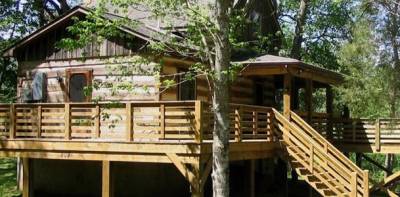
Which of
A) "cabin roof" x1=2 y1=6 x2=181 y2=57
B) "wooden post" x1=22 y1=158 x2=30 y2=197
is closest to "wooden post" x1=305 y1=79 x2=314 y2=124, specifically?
"cabin roof" x1=2 y1=6 x2=181 y2=57

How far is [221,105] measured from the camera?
1176cm

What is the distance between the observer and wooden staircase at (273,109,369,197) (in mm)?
15352

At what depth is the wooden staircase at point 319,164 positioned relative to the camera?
15352 mm

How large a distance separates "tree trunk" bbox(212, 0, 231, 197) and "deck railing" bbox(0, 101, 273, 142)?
1719 mm

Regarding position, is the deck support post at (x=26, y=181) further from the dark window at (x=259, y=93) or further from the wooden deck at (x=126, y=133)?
the dark window at (x=259, y=93)

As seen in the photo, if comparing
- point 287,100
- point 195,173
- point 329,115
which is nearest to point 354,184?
point 287,100

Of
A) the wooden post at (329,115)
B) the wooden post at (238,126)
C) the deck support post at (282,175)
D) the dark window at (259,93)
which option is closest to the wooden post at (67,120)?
the wooden post at (238,126)

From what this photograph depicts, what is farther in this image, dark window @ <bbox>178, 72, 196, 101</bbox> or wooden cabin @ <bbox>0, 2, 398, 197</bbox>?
dark window @ <bbox>178, 72, 196, 101</bbox>

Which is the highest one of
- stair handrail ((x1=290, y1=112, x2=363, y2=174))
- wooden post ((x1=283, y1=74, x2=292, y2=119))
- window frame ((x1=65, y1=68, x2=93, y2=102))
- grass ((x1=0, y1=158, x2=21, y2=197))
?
window frame ((x1=65, y1=68, x2=93, y2=102))

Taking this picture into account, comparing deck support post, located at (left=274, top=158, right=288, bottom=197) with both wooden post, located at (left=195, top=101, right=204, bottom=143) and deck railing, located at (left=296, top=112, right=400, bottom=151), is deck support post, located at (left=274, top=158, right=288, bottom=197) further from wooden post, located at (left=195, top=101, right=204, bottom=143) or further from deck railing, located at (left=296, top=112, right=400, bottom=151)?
wooden post, located at (left=195, top=101, right=204, bottom=143)

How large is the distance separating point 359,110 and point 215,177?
8977 millimetres

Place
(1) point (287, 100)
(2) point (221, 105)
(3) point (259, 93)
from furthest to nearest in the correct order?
(3) point (259, 93) → (1) point (287, 100) → (2) point (221, 105)

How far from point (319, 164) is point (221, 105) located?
557 cm

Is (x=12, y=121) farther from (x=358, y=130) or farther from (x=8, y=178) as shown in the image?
(x=358, y=130)
